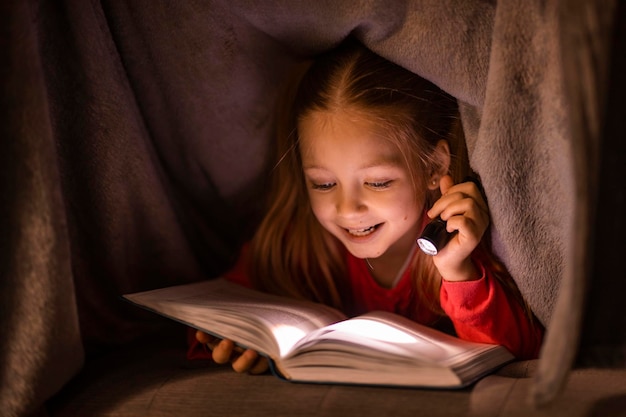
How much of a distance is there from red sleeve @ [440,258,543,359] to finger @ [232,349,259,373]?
28 centimetres

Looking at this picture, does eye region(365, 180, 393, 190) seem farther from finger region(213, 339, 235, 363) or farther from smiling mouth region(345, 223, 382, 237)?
finger region(213, 339, 235, 363)

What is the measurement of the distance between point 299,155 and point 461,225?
333 millimetres

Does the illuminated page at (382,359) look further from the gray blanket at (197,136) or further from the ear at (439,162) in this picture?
the ear at (439,162)

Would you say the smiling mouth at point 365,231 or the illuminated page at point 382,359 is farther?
the smiling mouth at point 365,231

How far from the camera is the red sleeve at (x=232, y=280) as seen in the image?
933 mm

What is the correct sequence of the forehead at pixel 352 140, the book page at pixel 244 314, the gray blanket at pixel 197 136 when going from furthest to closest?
the forehead at pixel 352 140 < the book page at pixel 244 314 < the gray blanket at pixel 197 136

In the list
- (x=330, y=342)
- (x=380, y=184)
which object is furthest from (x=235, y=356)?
(x=380, y=184)

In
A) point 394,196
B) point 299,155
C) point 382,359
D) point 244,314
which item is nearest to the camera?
point 382,359

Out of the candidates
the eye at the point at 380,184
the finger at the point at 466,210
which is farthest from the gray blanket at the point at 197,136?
the eye at the point at 380,184

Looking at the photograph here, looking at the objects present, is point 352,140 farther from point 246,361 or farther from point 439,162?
point 246,361

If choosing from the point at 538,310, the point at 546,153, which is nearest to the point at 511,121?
the point at 546,153

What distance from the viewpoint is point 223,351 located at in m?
0.85

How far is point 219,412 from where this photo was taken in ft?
2.50

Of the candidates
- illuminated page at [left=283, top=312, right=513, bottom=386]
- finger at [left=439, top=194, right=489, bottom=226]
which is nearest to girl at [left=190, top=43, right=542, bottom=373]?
finger at [left=439, top=194, right=489, bottom=226]
